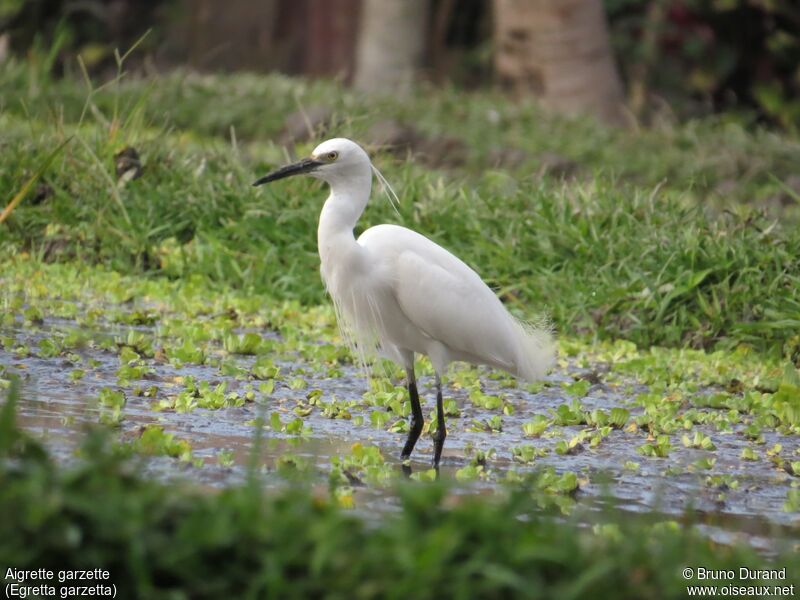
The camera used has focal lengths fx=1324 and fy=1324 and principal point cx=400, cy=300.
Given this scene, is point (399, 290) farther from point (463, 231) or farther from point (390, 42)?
point (390, 42)

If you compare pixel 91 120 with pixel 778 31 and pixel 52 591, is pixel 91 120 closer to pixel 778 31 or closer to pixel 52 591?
pixel 778 31

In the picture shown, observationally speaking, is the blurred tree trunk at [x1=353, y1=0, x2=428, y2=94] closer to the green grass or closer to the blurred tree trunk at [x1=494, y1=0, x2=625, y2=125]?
the blurred tree trunk at [x1=494, y1=0, x2=625, y2=125]

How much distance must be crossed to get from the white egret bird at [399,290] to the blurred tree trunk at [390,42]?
38.8 ft

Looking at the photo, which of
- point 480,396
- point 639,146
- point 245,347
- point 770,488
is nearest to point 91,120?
point 639,146

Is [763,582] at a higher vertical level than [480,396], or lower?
higher

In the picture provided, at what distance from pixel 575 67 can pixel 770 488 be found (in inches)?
426

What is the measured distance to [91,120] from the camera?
13.0 metres

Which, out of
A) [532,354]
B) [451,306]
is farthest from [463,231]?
[451,306]

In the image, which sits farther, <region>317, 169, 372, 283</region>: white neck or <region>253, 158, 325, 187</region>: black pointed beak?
<region>253, 158, 325, 187</region>: black pointed beak

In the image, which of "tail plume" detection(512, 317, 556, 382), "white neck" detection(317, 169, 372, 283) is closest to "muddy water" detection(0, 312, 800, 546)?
"tail plume" detection(512, 317, 556, 382)

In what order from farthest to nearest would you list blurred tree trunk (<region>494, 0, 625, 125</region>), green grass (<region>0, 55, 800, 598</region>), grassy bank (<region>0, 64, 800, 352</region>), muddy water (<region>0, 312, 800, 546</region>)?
blurred tree trunk (<region>494, 0, 625, 125</region>) → grassy bank (<region>0, 64, 800, 352</region>) → muddy water (<region>0, 312, 800, 546</region>) → green grass (<region>0, 55, 800, 598</region>)

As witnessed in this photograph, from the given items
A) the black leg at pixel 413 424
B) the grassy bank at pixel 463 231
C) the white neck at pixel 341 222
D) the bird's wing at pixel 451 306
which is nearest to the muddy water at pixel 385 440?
the black leg at pixel 413 424

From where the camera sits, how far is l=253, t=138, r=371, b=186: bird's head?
5070 millimetres

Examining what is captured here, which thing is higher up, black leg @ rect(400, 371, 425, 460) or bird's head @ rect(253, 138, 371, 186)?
bird's head @ rect(253, 138, 371, 186)
